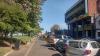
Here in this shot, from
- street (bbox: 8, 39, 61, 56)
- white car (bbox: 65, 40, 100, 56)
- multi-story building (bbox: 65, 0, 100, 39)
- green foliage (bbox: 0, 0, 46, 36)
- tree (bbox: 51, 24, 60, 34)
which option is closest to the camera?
white car (bbox: 65, 40, 100, 56)

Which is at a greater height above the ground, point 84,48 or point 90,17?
point 90,17

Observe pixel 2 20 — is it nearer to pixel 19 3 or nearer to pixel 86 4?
pixel 19 3

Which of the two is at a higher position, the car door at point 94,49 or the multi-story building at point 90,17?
the multi-story building at point 90,17

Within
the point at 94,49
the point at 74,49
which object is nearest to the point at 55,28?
the point at 74,49

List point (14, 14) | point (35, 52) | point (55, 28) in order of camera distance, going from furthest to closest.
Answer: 1. point (55, 28)
2. point (14, 14)
3. point (35, 52)

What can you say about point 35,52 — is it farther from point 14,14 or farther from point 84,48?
point 84,48

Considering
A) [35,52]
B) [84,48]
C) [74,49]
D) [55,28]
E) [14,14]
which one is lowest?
[35,52]

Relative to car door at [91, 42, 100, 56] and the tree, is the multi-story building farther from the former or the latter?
the tree

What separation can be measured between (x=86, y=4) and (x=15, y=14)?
58048 mm

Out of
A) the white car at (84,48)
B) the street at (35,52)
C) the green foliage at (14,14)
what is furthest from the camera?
the green foliage at (14,14)

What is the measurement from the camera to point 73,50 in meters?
19.2

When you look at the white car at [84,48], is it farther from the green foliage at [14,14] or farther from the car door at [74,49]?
the green foliage at [14,14]

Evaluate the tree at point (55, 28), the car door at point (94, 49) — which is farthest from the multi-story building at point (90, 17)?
the tree at point (55, 28)

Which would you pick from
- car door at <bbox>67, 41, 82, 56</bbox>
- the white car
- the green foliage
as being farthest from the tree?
the white car
